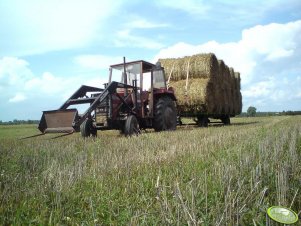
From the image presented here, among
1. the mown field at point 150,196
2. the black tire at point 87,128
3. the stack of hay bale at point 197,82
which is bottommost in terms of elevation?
the mown field at point 150,196

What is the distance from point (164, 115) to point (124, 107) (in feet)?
5.45

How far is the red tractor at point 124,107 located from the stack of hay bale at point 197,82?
73.4 inches

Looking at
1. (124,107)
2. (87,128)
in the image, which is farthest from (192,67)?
(87,128)

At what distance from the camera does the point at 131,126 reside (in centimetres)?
927

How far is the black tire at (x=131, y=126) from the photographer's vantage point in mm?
9172

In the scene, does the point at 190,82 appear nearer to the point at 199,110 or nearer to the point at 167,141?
the point at 199,110

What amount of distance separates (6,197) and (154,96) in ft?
28.4

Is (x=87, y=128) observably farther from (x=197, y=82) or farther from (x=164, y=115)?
(x=197, y=82)

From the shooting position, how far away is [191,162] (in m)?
4.22

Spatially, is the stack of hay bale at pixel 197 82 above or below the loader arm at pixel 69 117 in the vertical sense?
above

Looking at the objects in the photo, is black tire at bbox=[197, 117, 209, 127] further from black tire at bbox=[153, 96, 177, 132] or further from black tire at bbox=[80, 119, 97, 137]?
black tire at bbox=[80, 119, 97, 137]

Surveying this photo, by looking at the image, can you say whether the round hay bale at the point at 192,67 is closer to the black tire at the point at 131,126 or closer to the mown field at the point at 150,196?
the black tire at the point at 131,126

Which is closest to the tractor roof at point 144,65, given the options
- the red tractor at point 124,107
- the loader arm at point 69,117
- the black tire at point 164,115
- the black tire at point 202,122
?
the red tractor at point 124,107

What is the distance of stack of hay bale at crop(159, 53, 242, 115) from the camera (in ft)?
45.7
